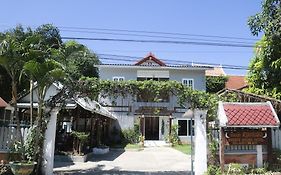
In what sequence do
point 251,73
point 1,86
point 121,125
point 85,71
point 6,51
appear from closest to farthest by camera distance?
point 6,51
point 251,73
point 1,86
point 121,125
point 85,71

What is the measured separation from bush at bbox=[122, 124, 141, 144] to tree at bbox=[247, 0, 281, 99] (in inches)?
492

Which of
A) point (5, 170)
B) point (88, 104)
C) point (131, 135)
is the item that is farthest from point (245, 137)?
point (131, 135)

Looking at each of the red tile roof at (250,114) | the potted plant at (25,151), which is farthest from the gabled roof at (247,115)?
the potted plant at (25,151)

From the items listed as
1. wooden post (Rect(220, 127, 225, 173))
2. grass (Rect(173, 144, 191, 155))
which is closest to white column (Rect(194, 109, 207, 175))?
wooden post (Rect(220, 127, 225, 173))

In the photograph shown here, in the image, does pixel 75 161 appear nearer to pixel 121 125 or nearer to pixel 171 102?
pixel 121 125

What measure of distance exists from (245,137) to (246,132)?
7.8 inches

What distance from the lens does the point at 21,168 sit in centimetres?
1046

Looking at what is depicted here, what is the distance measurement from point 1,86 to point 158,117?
47.5 ft

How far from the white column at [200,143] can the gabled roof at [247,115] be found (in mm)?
758

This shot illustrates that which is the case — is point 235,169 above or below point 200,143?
below

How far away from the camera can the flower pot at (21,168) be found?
34.2 feet

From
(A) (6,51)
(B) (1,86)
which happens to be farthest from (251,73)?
(B) (1,86)

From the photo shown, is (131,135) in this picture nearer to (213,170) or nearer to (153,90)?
(153,90)

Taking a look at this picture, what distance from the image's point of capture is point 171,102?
1157 inches
